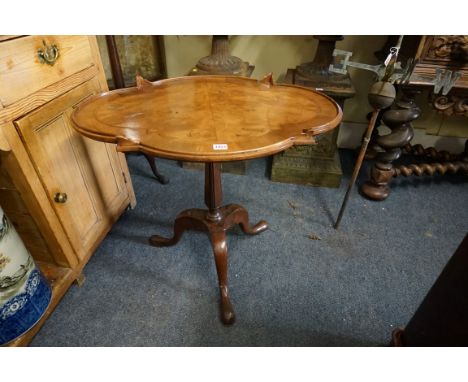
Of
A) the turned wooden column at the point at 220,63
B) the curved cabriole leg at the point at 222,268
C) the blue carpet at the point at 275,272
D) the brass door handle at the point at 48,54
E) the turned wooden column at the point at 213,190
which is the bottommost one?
the blue carpet at the point at 275,272

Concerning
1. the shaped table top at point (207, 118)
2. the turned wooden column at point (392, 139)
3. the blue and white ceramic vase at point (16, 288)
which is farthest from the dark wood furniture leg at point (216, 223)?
the turned wooden column at point (392, 139)

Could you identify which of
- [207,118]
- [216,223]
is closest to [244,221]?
[216,223]

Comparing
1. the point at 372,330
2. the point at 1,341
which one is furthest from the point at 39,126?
the point at 372,330

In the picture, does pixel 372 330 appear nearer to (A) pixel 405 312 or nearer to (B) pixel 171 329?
(A) pixel 405 312

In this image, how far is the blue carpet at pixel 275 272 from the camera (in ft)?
3.72

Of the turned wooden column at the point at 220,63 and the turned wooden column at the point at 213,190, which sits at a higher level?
the turned wooden column at the point at 220,63

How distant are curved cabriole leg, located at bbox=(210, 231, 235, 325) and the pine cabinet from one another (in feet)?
1.82

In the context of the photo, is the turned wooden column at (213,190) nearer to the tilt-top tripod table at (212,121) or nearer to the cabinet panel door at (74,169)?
the tilt-top tripod table at (212,121)

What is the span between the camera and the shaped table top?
28.7 inches

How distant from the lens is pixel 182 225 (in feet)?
4.42

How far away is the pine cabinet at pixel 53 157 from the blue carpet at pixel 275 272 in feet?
0.58

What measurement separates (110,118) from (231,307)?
82 centimetres

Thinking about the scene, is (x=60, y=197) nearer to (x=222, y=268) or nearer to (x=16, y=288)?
(x=16, y=288)

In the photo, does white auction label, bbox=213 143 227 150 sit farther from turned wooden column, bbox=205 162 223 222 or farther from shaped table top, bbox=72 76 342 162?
turned wooden column, bbox=205 162 223 222
